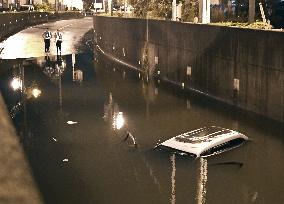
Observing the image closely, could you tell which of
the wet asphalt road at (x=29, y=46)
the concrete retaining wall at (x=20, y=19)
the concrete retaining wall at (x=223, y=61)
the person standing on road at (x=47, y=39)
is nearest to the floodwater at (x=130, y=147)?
the concrete retaining wall at (x=223, y=61)

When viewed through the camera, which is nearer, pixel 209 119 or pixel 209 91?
pixel 209 119

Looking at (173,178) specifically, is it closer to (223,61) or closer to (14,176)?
(14,176)

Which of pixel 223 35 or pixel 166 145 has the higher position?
pixel 223 35

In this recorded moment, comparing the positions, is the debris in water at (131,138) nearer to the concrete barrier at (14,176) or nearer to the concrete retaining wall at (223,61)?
the concrete barrier at (14,176)

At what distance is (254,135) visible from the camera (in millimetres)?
24438

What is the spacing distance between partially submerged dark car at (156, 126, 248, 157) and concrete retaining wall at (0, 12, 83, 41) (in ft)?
186

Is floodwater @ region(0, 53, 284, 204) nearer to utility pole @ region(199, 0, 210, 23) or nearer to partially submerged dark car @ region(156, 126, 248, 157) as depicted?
partially submerged dark car @ region(156, 126, 248, 157)

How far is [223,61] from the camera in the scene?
1248 inches

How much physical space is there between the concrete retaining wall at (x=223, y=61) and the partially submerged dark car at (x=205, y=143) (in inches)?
174

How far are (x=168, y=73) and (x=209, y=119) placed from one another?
1241 cm

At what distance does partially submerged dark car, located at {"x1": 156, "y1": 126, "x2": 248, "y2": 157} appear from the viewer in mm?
20812

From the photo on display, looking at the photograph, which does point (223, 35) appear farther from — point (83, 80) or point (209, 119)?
point (83, 80)

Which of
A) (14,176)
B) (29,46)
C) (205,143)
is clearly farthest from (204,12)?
(29,46)

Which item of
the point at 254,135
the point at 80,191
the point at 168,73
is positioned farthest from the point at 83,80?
the point at 80,191
